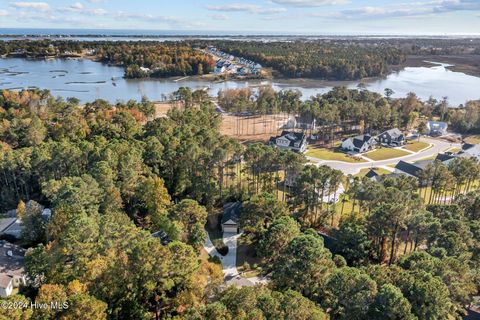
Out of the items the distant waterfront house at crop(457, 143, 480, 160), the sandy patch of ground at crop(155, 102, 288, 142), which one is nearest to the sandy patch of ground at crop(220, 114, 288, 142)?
the sandy patch of ground at crop(155, 102, 288, 142)

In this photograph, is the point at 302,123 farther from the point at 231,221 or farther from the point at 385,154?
the point at 231,221

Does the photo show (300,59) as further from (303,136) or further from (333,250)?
(333,250)

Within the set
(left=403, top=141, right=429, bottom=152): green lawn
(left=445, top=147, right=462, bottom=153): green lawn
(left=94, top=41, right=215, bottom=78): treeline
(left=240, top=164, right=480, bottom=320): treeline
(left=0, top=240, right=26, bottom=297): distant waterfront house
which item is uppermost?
(left=94, top=41, right=215, bottom=78): treeline

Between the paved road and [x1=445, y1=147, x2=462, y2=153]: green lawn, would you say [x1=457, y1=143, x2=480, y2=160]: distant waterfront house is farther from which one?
the paved road

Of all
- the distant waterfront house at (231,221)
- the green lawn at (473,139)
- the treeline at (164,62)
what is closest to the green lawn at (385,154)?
the green lawn at (473,139)

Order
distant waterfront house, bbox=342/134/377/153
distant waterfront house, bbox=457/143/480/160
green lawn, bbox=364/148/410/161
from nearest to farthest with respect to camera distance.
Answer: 1. distant waterfront house, bbox=457/143/480/160
2. green lawn, bbox=364/148/410/161
3. distant waterfront house, bbox=342/134/377/153

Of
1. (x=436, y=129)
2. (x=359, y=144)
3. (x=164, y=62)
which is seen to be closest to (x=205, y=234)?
(x=359, y=144)
